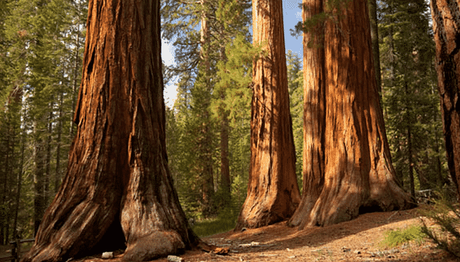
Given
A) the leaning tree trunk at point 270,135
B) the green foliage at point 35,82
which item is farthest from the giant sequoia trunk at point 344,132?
the green foliage at point 35,82

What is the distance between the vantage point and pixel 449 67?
8.22 feet

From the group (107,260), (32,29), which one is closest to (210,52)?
(32,29)

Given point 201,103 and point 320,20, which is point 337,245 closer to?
point 320,20

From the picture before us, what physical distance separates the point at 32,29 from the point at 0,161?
7.67 meters

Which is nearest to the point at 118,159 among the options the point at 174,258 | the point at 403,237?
the point at 174,258

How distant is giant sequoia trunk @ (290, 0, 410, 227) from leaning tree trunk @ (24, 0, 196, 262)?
368 centimetres

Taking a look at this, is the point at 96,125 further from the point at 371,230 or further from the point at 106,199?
the point at 371,230

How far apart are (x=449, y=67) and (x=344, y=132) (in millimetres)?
5328

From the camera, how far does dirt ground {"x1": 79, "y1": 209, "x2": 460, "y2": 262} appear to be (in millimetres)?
4215

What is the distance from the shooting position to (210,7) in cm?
1958

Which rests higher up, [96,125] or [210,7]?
[210,7]

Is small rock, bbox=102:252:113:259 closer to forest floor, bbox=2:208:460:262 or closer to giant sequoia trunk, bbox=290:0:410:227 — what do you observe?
forest floor, bbox=2:208:460:262

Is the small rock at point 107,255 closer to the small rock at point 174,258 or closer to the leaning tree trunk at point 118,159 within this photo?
the leaning tree trunk at point 118,159

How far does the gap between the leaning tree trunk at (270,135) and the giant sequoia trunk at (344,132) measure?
0.90 metres
